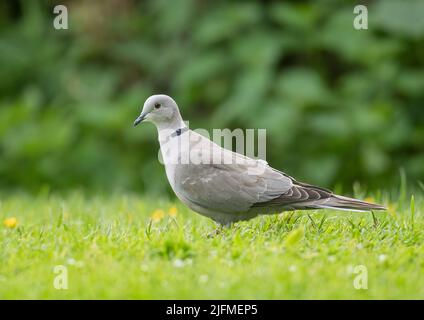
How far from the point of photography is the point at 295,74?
30.5 ft

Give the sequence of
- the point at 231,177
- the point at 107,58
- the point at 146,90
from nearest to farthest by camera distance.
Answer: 1. the point at 231,177
2. the point at 146,90
3. the point at 107,58

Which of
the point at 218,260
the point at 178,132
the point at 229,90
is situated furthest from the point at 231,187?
the point at 229,90

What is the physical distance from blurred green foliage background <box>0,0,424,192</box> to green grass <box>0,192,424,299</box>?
4212 mm

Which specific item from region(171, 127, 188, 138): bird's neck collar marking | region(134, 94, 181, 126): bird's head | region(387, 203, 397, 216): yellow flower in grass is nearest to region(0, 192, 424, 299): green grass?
region(387, 203, 397, 216): yellow flower in grass

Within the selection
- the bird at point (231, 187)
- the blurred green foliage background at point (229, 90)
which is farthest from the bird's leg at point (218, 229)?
the blurred green foliage background at point (229, 90)

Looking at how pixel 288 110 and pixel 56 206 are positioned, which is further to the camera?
pixel 288 110

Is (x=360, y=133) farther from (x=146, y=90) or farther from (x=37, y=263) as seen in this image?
(x=37, y=263)

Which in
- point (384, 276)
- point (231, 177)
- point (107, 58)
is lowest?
point (384, 276)

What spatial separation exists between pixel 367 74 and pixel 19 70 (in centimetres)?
482

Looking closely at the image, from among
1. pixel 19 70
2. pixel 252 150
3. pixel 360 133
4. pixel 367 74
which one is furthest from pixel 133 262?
pixel 19 70

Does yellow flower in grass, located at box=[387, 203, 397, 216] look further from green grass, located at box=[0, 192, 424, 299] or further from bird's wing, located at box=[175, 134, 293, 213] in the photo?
bird's wing, located at box=[175, 134, 293, 213]

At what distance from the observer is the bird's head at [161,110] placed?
5262 mm

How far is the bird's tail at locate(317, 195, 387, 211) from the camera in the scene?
4.56m

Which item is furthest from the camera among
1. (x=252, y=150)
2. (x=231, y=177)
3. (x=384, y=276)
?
(x=252, y=150)
